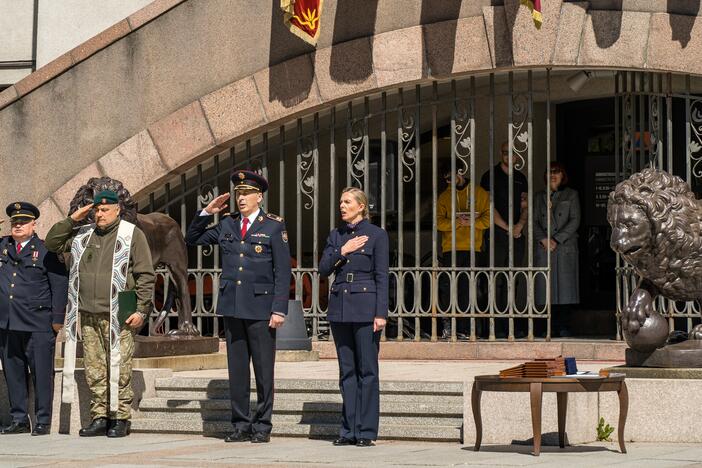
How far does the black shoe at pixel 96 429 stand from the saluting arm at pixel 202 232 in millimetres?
1599

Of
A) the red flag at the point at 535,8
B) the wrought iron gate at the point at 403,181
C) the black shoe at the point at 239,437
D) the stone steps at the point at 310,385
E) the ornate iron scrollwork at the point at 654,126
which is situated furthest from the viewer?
the wrought iron gate at the point at 403,181

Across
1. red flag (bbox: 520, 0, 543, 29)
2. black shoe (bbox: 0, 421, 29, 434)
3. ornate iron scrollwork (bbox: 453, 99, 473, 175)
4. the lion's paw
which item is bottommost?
black shoe (bbox: 0, 421, 29, 434)

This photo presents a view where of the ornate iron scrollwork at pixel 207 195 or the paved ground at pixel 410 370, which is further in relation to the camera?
the ornate iron scrollwork at pixel 207 195

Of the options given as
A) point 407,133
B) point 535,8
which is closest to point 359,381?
point 535,8

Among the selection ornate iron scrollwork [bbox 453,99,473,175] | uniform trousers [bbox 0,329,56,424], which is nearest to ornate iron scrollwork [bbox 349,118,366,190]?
ornate iron scrollwork [bbox 453,99,473,175]

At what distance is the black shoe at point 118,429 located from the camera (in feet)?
40.4

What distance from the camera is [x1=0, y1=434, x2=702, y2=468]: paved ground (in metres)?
10.4

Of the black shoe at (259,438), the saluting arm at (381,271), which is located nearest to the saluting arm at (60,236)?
the black shoe at (259,438)

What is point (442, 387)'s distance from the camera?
12.5 meters

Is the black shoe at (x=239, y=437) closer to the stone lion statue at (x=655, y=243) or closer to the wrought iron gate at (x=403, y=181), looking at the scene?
the stone lion statue at (x=655, y=243)

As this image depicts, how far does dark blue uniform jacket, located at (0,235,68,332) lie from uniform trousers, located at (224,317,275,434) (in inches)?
73.8

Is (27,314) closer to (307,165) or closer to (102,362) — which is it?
(102,362)

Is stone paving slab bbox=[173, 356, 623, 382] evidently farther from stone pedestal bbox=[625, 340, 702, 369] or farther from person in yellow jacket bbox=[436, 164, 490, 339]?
stone pedestal bbox=[625, 340, 702, 369]

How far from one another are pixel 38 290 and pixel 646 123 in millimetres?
7196
